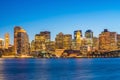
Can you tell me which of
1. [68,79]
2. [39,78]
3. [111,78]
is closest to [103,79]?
[111,78]

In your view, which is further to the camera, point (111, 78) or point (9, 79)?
point (111, 78)

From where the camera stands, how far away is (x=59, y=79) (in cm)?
9175

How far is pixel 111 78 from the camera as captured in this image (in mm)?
96062

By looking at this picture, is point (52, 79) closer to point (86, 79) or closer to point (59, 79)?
point (59, 79)

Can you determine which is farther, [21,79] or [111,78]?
[111,78]

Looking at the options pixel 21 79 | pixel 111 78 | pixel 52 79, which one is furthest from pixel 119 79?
pixel 21 79

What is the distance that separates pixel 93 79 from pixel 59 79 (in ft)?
27.9

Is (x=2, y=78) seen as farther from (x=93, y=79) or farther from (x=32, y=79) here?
(x=93, y=79)

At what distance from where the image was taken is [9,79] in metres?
90.2

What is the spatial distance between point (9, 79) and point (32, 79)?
18.4 feet

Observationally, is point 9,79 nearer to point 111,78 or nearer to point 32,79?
point 32,79

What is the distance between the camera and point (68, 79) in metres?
91.1

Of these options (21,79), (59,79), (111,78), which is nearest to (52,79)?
(59,79)

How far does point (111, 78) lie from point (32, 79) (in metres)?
20.9
